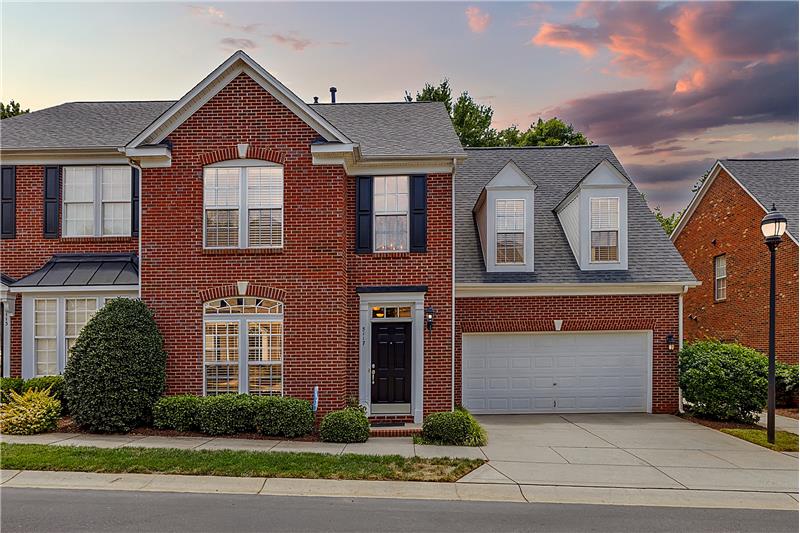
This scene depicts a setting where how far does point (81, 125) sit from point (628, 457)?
16.2 m

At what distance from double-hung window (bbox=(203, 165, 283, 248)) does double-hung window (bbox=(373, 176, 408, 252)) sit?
2.34 metres

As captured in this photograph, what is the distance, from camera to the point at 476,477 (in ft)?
30.0

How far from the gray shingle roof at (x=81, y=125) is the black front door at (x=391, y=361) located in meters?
7.98

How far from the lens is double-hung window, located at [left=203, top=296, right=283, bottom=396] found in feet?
40.5

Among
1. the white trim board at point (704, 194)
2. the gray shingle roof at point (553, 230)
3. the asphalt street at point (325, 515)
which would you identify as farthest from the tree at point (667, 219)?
the asphalt street at point (325, 515)

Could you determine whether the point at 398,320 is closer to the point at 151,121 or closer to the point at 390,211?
the point at 390,211

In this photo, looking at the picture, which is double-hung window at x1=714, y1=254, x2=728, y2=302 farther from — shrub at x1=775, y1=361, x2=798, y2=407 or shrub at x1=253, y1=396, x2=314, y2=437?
shrub at x1=253, y1=396, x2=314, y2=437

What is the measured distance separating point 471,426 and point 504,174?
703cm

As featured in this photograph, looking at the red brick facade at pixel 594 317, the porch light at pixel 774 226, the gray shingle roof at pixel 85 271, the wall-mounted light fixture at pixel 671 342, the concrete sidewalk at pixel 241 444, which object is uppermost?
the porch light at pixel 774 226

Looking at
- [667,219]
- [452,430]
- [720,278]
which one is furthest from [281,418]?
[667,219]

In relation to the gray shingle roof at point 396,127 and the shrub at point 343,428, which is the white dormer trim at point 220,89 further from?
the shrub at point 343,428

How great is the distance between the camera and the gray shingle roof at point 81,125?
1473 centimetres

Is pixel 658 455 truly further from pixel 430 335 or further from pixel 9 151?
pixel 9 151

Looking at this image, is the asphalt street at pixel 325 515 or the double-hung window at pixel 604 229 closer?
the asphalt street at pixel 325 515
